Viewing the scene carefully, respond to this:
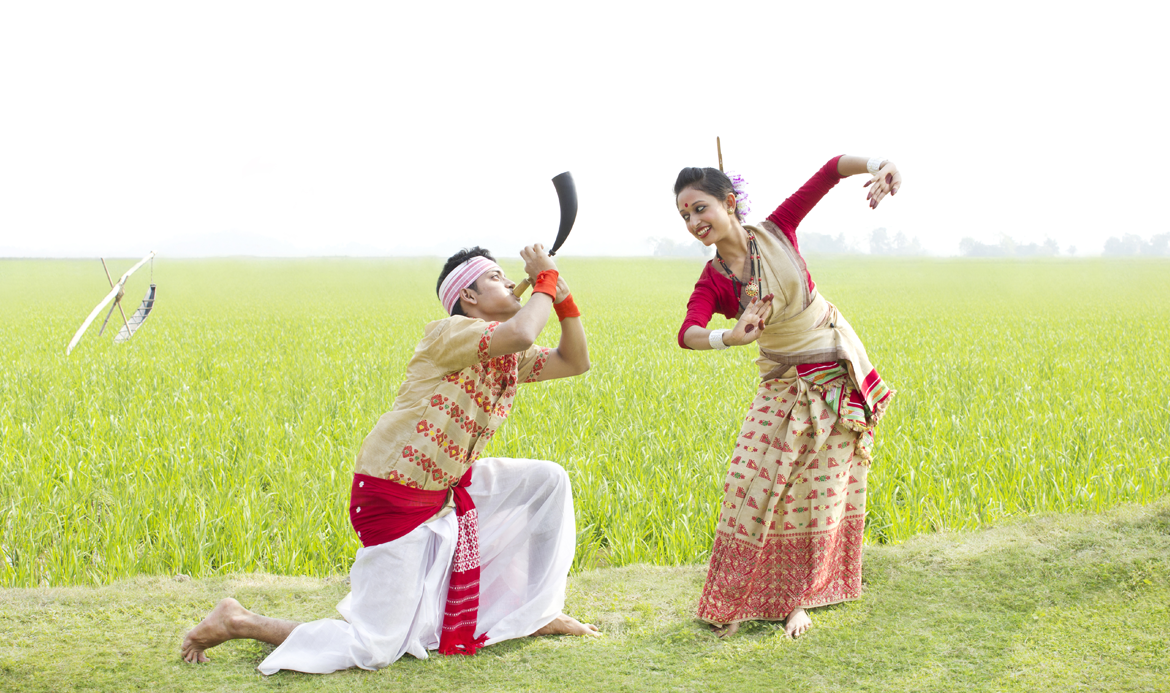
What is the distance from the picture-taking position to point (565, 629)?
2.94 metres

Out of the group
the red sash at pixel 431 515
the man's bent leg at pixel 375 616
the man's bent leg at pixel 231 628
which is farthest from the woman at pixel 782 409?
the man's bent leg at pixel 231 628

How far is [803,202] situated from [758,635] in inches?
62.6

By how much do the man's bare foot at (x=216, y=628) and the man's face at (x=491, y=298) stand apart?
4.17 ft

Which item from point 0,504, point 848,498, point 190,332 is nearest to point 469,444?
point 848,498

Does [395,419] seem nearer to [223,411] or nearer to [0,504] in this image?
[0,504]

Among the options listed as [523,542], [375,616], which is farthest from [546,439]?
[375,616]

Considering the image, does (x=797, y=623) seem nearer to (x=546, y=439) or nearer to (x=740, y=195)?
(x=740, y=195)

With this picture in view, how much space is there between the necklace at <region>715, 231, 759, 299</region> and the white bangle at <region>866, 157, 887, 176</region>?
1.50ft

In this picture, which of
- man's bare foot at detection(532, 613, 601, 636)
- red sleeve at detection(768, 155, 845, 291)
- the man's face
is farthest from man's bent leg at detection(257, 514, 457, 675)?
red sleeve at detection(768, 155, 845, 291)

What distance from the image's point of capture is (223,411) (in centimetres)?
671

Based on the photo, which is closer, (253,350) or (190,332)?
(253,350)

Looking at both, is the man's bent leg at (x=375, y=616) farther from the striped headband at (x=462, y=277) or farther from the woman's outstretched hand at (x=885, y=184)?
the woman's outstretched hand at (x=885, y=184)

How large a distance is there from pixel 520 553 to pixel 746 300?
1227 mm

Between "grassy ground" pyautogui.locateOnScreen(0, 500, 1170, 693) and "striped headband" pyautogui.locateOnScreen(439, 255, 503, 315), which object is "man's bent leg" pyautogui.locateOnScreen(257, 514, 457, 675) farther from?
"striped headband" pyautogui.locateOnScreen(439, 255, 503, 315)
